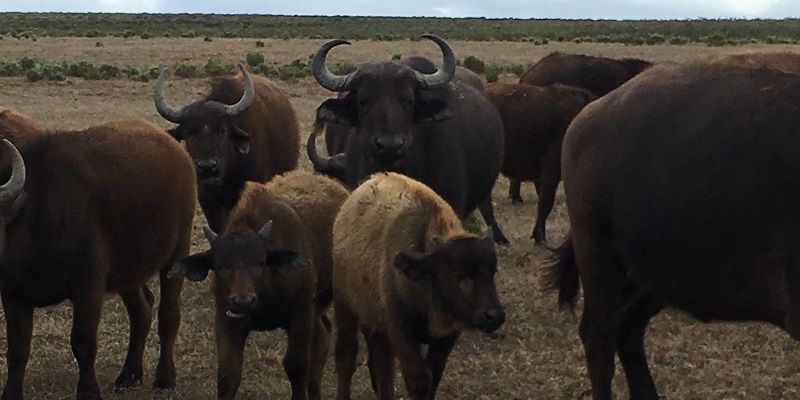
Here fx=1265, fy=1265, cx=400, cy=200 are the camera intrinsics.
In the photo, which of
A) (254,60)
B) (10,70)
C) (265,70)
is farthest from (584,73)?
(254,60)

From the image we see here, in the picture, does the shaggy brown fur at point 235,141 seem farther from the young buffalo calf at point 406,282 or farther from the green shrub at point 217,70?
the green shrub at point 217,70

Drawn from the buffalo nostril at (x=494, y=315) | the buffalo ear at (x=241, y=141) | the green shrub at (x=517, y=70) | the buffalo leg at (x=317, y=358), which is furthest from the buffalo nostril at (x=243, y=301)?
the green shrub at (x=517, y=70)

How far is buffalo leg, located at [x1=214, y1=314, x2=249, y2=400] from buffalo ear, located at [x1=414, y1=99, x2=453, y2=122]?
8.49ft

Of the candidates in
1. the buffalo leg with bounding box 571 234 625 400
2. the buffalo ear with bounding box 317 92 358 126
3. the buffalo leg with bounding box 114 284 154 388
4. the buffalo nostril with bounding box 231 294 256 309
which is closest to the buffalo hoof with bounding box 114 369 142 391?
the buffalo leg with bounding box 114 284 154 388

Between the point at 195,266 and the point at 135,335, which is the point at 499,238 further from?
the point at 195,266

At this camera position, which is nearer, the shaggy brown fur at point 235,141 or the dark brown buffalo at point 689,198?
the dark brown buffalo at point 689,198

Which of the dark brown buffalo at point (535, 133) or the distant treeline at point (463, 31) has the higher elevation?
the dark brown buffalo at point (535, 133)

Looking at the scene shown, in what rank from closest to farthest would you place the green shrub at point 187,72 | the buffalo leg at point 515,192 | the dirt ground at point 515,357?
the dirt ground at point 515,357
the buffalo leg at point 515,192
the green shrub at point 187,72

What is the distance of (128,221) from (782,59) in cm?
669

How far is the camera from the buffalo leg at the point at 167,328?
28.7ft

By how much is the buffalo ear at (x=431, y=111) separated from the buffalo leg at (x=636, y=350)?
9.05ft

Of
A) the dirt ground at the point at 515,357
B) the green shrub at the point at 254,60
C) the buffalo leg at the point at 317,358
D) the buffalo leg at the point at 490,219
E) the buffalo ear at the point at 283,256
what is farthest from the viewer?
the green shrub at the point at 254,60

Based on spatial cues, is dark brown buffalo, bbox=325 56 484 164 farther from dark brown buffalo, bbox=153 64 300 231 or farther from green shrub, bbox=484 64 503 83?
green shrub, bbox=484 64 503 83

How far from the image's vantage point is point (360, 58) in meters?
47.1
